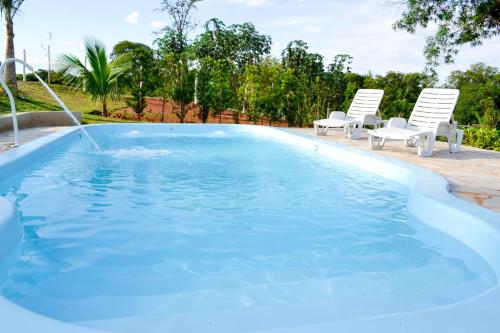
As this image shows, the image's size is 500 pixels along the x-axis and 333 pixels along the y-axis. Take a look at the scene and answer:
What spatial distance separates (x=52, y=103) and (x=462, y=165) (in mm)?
15420

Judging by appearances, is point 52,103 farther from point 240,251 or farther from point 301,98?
point 240,251

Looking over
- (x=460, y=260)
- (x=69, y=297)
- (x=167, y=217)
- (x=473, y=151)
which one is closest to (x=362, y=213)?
(x=460, y=260)

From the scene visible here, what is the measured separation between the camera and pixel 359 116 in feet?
34.5

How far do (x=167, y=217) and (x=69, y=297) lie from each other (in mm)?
1644

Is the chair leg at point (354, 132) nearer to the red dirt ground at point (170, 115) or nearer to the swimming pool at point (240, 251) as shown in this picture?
the swimming pool at point (240, 251)

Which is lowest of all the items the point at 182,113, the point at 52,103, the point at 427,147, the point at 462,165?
the point at 462,165

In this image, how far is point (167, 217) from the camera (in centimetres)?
407

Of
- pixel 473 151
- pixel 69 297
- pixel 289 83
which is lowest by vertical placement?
pixel 69 297

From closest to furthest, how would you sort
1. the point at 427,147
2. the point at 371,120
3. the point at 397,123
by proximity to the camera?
→ the point at 427,147 → the point at 397,123 → the point at 371,120

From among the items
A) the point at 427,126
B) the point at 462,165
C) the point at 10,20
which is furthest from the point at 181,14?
the point at 462,165

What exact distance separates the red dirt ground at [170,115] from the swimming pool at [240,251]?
9659 millimetres

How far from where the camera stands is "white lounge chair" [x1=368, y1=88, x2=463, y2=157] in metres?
7.47

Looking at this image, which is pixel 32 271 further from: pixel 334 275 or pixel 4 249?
pixel 334 275

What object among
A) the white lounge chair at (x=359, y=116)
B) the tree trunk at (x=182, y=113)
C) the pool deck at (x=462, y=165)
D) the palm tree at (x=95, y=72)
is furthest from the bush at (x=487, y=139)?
the palm tree at (x=95, y=72)
